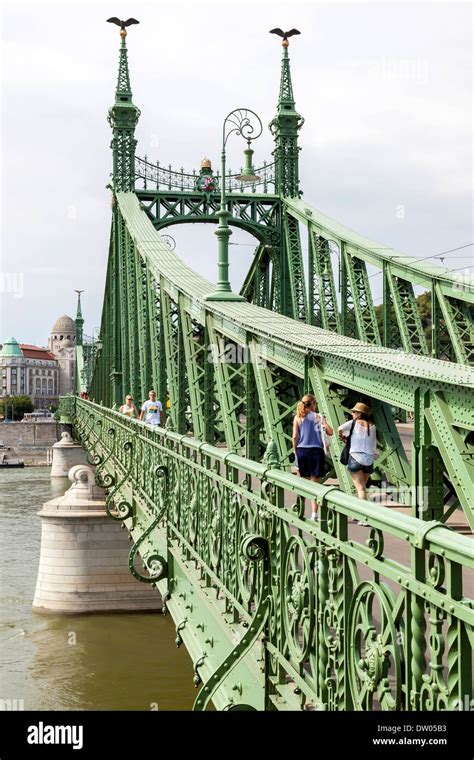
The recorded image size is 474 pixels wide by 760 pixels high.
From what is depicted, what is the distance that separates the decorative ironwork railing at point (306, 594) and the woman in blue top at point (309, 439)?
65 centimetres

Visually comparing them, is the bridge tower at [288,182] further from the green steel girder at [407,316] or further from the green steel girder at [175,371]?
the green steel girder at [175,371]

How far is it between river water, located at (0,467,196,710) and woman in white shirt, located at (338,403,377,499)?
808cm

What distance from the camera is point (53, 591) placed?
18812 mm

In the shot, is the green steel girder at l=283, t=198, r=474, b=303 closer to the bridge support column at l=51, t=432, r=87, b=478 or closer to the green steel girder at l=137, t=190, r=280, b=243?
the green steel girder at l=137, t=190, r=280, b=243

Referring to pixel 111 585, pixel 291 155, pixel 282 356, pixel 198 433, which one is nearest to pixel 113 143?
pixel 291 155

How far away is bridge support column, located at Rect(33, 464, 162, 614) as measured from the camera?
18625 millimetres

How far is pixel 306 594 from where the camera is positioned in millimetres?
3631

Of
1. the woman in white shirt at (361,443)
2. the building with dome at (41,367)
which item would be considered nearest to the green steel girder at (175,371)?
the woman in white shirt at (361,443)

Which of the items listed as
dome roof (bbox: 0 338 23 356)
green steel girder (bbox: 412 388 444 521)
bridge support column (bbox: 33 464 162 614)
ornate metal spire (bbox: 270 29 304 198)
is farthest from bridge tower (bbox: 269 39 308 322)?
dome roof (bbox: 0 338 23 356)

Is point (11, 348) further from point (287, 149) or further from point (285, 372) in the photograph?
point (285, 372)

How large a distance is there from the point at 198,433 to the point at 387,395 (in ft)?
19.1

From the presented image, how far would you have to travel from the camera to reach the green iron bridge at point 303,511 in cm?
267

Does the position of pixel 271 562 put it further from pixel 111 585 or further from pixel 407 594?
pixel 111 585
